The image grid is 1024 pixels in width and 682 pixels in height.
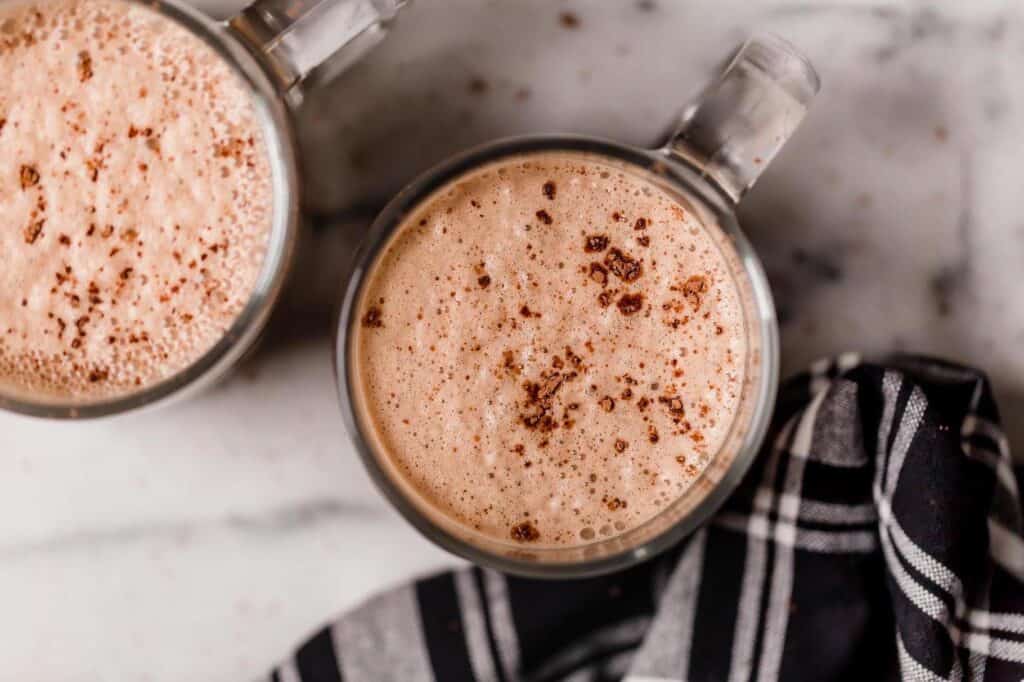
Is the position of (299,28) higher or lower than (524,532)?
higher

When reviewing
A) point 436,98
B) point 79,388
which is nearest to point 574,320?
point 436,98

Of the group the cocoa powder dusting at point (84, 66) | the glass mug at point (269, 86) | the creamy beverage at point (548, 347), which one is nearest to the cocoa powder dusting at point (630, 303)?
the creamy beverage at point (548, 347)

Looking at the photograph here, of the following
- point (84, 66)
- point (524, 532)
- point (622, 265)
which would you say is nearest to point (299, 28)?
point (84, 66)

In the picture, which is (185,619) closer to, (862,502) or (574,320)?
(574,320)

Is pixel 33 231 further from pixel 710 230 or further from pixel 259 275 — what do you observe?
pixel 710 230

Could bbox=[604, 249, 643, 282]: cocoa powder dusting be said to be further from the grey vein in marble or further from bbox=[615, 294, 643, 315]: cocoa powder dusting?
the grey vein in marble

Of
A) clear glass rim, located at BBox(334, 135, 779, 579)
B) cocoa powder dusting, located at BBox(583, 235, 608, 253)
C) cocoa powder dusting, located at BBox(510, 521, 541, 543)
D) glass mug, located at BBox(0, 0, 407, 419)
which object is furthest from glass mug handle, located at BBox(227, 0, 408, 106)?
cocoa powder dusting, located at BBox(510, 521, 541, 543)
